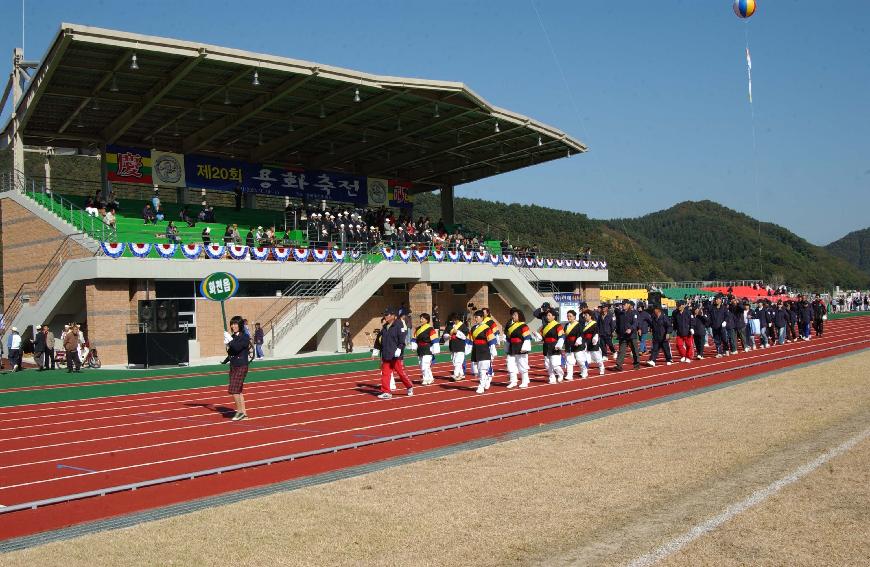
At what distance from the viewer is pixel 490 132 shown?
40.6 metres

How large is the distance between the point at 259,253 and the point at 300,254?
2.07m

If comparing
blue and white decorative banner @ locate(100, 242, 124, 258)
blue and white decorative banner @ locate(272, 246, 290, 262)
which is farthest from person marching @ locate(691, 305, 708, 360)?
blue and white decorative banner @ locate(100, 242, 124, 258)

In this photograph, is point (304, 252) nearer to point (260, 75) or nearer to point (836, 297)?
Result: point (260, 75)

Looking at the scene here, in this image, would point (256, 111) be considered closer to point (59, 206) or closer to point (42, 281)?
point (59, 206)

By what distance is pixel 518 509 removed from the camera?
7.64m

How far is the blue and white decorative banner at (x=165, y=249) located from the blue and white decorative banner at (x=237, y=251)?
90.2 inches

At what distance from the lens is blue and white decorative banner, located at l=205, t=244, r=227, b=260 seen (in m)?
30.4

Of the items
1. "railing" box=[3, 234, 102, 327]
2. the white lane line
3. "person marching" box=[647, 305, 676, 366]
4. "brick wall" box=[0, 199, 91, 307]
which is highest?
"brick wall" box=[0, 199, 91, 307]

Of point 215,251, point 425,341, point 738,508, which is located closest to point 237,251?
point 215,251

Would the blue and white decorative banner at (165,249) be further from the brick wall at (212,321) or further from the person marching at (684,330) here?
the person marching at (684,330)

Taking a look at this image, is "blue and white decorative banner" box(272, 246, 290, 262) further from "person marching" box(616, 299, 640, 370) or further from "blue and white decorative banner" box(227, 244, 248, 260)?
"person marching" box(616, 299, 640, 370)

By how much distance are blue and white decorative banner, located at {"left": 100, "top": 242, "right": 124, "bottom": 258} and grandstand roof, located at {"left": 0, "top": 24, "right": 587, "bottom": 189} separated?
18.4 feet

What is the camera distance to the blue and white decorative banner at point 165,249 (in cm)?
2922

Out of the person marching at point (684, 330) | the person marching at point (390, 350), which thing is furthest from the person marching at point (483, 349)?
the person marching at point (684, 330)
